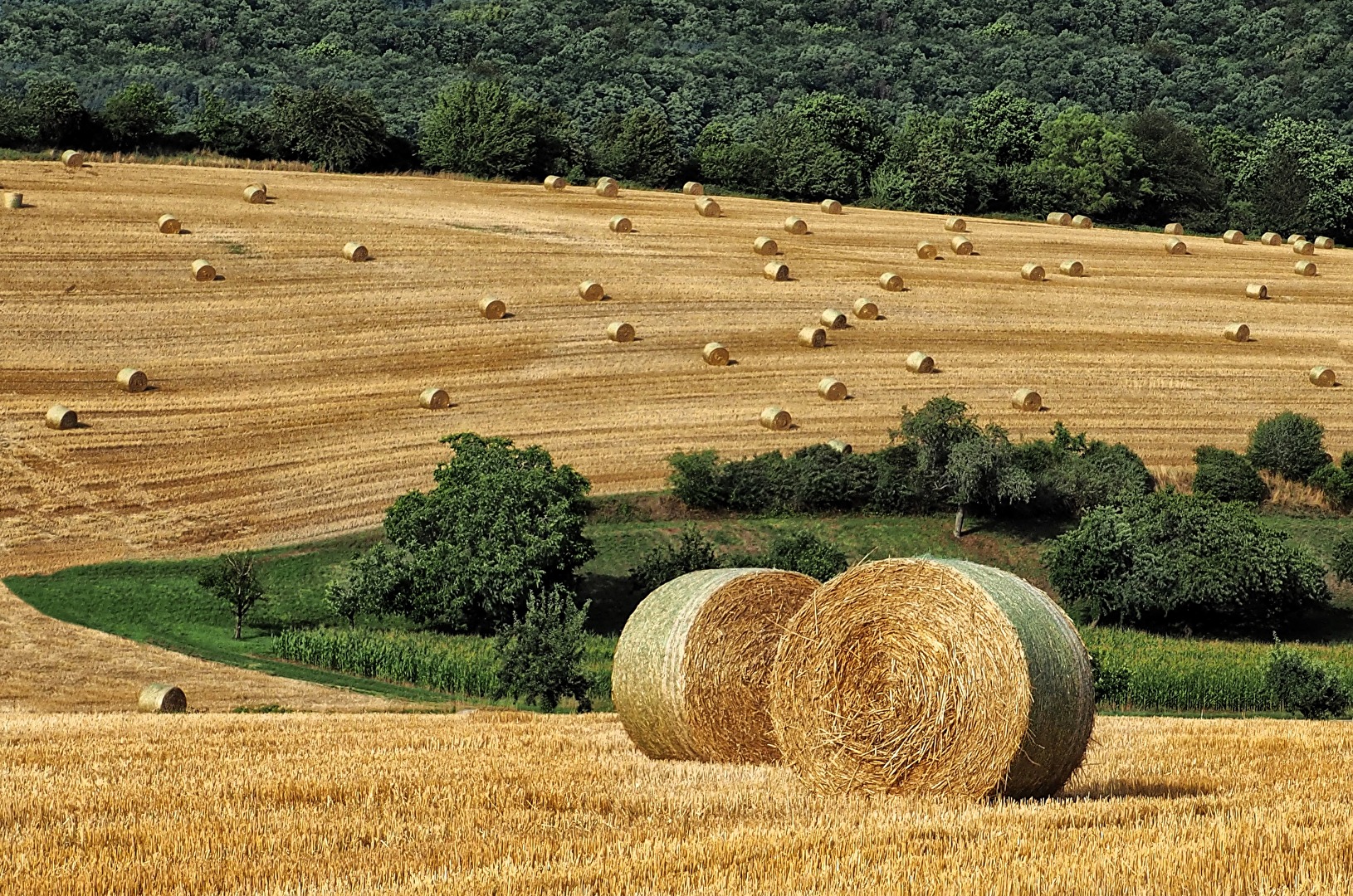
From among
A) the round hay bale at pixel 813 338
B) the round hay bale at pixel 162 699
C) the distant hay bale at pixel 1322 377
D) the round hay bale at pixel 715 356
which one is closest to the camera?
the round hay bale at pixel 162 699

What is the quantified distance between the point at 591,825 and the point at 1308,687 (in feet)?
67.6

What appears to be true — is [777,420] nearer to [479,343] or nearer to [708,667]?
[479,343]

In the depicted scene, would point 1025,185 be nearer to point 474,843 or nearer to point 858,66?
point 858,66

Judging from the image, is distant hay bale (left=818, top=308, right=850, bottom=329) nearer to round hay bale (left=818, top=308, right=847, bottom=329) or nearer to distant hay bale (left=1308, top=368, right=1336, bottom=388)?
round hay bale (left=818, top=308, right=847, bottom=329)

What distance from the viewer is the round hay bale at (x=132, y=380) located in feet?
152

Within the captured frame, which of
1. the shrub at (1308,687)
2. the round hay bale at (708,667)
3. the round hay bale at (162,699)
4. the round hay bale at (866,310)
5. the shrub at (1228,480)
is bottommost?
the round hay bale at (162,699)

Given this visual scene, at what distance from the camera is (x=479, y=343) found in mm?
51938

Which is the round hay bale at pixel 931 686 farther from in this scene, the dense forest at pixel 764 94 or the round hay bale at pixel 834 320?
the dense forest at pixel 764 94

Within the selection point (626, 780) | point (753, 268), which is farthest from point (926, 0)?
point (626, 780)

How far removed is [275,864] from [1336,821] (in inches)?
294

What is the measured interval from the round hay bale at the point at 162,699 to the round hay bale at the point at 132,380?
20230 millimetres

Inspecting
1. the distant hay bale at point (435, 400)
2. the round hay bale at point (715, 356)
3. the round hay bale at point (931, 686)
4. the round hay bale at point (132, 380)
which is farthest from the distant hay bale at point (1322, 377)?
the round hay bale at point (931, 686)

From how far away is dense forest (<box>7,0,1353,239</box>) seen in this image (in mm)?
73188

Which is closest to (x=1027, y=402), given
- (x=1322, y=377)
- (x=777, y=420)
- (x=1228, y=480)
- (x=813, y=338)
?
(x=1228, y=480)
